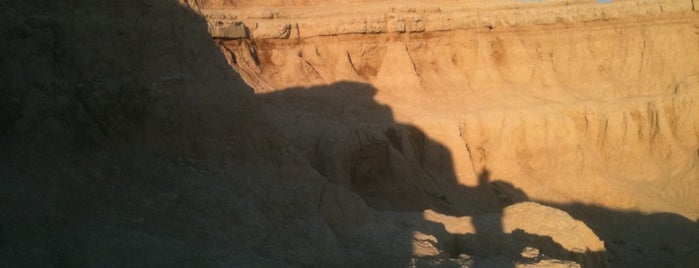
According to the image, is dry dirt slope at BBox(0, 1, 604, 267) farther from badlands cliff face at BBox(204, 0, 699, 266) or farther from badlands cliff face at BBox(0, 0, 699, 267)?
badlands cliff face at BBox(204, 0, 699, 266)

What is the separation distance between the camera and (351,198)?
10.8 metres

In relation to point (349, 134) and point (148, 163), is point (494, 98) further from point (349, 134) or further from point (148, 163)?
point (148, 163)

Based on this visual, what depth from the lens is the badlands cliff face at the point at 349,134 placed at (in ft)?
24.5

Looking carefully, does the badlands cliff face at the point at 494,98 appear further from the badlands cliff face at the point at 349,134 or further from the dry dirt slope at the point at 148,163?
the dry dirt slope at the point at 148,163

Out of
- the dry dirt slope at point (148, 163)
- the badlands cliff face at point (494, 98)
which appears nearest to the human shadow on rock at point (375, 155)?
the badlands cliff face at point (494, 98)

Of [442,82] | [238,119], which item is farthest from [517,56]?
[238,119]

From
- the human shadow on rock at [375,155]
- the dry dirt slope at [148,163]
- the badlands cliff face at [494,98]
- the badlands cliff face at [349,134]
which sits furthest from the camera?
the badlands cliff face at [494,98]

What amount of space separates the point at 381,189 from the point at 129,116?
9.15 metres

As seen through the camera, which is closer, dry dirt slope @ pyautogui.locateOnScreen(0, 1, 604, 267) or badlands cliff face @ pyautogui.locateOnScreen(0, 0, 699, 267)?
dry dirt slope @ pyautogui.locateOnScreen(0, 1, 604, 267)

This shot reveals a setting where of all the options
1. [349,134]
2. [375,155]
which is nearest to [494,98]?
[375,155]

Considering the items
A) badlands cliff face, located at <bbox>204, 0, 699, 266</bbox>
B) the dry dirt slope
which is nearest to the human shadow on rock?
badlands cliff face, located at <bbox>204, 0, 699, 266</bbox>

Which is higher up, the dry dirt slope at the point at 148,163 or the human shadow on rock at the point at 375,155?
the dry dirt slope at the point at 148,163

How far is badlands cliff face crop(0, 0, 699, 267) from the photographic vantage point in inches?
294

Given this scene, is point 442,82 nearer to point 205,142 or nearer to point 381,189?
point 381,189
